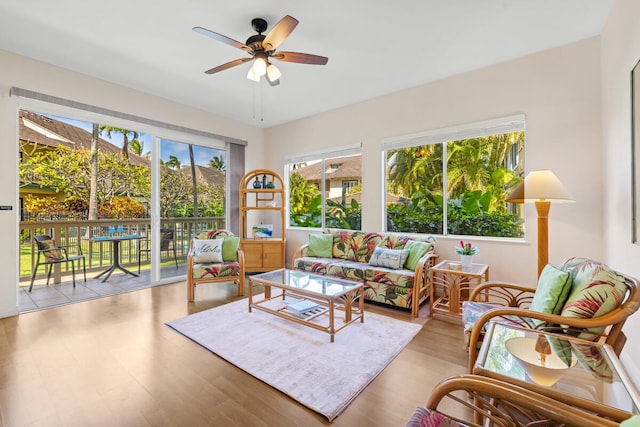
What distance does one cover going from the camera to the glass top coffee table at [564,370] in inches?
37.3

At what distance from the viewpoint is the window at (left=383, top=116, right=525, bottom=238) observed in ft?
11.1

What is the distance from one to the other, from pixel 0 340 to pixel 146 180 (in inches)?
138

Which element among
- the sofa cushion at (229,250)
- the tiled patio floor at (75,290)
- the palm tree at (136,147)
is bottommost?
the tiled patio floor at (75,290)

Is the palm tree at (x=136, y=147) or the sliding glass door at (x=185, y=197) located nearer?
the sliding glass door at (x=185, y=197)

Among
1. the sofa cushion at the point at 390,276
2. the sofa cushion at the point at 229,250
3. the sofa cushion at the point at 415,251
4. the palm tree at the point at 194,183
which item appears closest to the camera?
the sofa cushion at the point at 390,276

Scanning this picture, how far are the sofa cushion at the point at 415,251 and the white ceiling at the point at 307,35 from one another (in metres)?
2.12

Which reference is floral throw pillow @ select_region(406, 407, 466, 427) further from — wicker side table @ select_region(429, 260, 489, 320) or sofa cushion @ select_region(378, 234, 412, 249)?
sofa cushion @ select_region(378, 234, 412, 249)

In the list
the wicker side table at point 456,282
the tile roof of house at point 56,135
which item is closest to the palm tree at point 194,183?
the tile roof of house at point 56,135

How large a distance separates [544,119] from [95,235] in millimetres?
6920

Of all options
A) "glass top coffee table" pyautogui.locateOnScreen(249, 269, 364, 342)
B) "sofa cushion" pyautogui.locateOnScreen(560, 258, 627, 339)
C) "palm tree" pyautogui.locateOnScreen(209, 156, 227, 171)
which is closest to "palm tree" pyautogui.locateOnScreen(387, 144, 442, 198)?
"glass top coffee table" pyautogui.locateOnScreen(249, 269, 364, 342)

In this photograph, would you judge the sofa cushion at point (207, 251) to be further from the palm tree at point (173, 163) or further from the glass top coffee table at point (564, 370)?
the glass top coffee table at point (564, 370)

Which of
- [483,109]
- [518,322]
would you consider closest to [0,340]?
[518,322]

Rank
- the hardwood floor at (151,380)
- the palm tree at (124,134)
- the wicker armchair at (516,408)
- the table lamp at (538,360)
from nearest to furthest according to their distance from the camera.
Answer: the wicker armchair at (516,408) → the table lamp at (538,360) → the hardwood floor at (151,380) → the palm tree at (124,134)

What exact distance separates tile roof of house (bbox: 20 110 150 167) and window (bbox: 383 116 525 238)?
4.24 m
